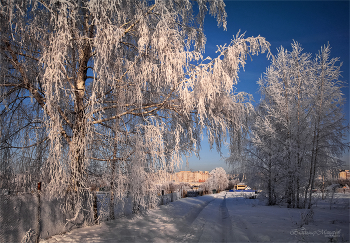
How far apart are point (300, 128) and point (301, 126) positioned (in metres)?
0.14

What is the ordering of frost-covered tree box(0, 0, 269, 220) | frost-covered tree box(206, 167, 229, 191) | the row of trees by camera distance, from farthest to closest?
frost-covered tree box(206, 167, 229, 191) < the row of trees < frost-covered tree box(0, 0, 269, 220)

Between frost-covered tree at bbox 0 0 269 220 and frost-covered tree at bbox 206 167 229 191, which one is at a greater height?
frost-covered tree at bbox 0 0 269 220

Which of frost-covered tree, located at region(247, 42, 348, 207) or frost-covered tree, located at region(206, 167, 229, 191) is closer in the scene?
frost-covered tree, located at region(247, 42, 348, 207)

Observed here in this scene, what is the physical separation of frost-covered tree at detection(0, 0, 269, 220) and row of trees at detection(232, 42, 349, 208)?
5833 mm

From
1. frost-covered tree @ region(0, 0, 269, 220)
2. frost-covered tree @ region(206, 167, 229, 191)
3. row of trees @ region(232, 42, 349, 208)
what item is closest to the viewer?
frost-covered tree @ region(0, 0, 269, 220)

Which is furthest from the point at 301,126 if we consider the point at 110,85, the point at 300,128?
the point at 110,85

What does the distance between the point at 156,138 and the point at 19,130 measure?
A: 4.16 m

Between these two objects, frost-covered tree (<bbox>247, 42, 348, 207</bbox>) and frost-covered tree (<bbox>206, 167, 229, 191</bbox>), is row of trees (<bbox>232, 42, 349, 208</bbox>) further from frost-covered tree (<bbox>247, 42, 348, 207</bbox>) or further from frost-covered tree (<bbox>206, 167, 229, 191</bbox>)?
frost-covered tree (<bbox>206, 167, 229, 191</bbox>)

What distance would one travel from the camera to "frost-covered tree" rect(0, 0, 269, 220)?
5.18 metres

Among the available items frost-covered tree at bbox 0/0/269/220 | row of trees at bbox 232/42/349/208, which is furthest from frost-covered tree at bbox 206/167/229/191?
Result: frost-covered tree at bbox 0/0/269/220

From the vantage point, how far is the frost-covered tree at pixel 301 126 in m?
11.0

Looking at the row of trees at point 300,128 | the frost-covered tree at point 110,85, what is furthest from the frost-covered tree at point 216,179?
the frost-covered tree at point 110,85

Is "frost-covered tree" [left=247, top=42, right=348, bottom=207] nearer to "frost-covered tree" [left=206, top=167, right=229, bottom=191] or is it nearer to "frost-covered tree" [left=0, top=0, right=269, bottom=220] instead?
"frost-covered tree" [left=0, top=0, right=269, bottom=220]

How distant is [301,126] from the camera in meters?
12.1
